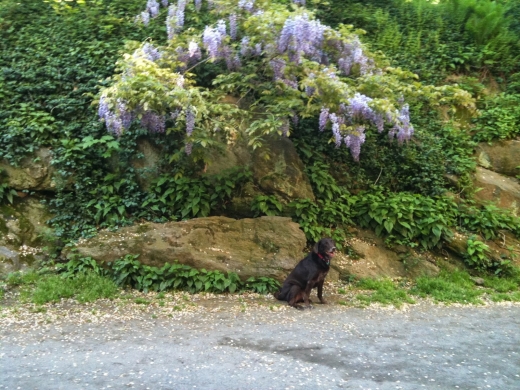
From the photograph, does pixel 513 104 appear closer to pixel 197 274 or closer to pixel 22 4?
pixel 197 274

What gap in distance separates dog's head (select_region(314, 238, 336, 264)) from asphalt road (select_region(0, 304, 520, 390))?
78 cm

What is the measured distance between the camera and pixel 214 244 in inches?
326

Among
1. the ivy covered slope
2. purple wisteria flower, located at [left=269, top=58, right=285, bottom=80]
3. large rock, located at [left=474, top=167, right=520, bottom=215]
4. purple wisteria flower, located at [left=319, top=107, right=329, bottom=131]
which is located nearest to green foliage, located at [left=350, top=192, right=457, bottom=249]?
the ivy covered slope

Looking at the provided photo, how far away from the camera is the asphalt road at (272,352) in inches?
185

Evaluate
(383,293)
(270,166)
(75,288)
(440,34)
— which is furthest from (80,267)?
(440,34)

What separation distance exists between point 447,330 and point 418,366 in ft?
5.07

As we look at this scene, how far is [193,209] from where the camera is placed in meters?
8.84

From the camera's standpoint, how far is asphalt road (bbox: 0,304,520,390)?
4688 millimetres

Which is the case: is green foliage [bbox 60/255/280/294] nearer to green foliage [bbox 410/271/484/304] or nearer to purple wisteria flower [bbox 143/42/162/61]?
green foliage [bbox 410/271/484/304]

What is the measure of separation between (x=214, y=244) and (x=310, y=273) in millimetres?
1830

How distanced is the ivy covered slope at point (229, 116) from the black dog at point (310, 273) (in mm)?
1685

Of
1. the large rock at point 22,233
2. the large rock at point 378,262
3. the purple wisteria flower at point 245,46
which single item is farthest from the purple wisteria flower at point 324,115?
the large rock at point 22,233

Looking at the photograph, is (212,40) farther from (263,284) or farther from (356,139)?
(263,284)

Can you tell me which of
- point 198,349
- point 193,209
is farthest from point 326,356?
point 193,209
